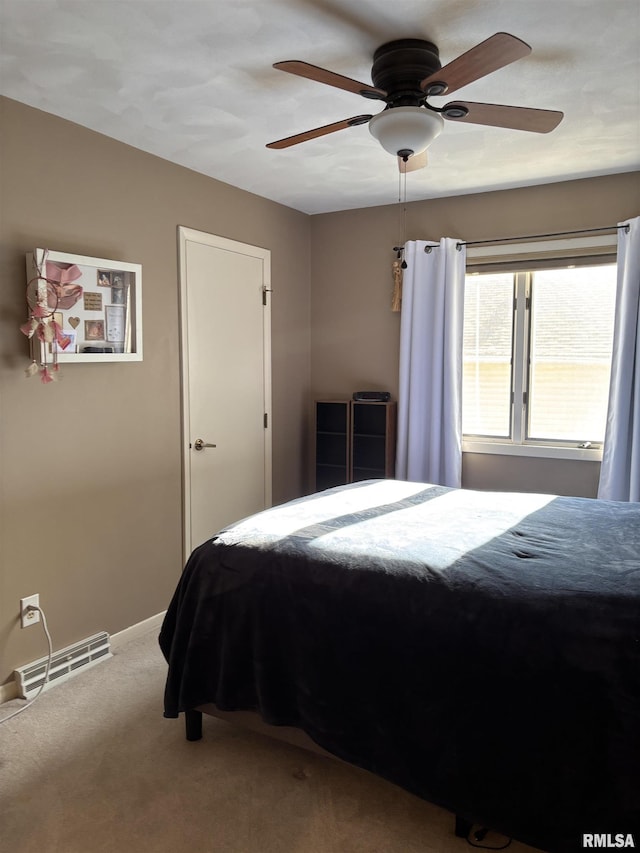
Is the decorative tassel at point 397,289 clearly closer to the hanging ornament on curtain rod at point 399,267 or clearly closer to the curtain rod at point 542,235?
the hanging ornament on curtain rod at point 399,267

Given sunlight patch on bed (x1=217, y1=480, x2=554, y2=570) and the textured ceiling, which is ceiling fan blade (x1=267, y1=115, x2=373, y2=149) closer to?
the textured ceiling

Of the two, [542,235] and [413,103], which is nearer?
[413,103]

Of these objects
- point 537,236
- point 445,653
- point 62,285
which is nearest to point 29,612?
point 62,285

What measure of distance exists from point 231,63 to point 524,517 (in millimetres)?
2159

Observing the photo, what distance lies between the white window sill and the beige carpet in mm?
2465

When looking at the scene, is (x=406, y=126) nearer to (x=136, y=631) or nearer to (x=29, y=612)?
(x=29, y=612)

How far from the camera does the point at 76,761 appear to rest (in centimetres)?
228

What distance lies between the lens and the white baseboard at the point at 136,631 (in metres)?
3.24

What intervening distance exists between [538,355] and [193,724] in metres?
3.03

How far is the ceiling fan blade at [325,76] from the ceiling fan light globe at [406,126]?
0.08m

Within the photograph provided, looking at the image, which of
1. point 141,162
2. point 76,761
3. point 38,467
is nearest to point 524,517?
point 76,761

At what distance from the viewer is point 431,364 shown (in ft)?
13.9

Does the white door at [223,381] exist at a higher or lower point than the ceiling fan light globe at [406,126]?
lower

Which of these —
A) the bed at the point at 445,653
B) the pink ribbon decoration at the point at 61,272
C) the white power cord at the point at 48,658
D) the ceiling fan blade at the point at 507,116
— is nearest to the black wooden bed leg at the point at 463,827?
the bed at the point at 445,653
